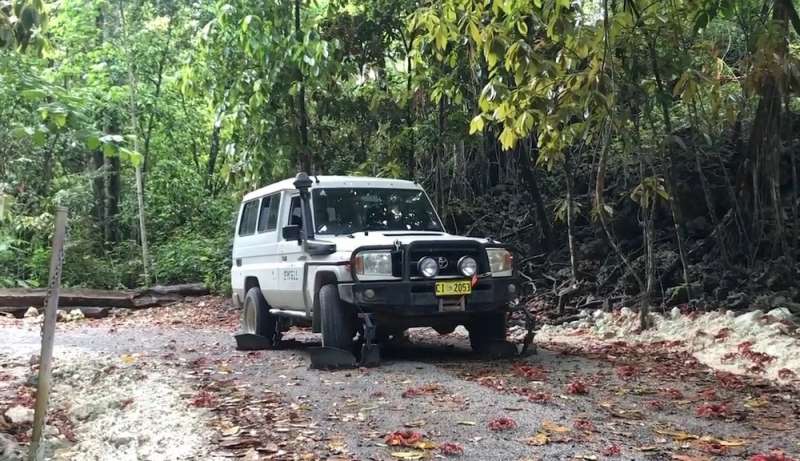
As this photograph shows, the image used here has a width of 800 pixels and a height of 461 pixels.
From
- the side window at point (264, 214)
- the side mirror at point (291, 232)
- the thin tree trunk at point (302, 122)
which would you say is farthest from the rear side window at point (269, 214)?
the thin tree trunk at point (302, 122)

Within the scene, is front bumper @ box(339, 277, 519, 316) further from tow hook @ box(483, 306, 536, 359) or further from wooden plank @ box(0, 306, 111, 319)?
wooden plank @ box(0, 306, 111, 319)

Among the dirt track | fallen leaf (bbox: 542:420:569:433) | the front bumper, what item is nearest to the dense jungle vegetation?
the front bumper

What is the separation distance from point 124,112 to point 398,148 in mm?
9541

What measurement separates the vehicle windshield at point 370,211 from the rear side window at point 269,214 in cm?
81

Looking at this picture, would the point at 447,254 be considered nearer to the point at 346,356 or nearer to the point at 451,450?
the point at 346,356

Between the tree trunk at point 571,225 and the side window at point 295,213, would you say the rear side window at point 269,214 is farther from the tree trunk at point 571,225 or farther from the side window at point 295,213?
the tree trunk at point 571,225

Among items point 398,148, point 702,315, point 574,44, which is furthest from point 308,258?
point 398,148

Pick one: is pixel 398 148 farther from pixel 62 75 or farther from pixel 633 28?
pixel 62 75

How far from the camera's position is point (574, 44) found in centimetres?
777

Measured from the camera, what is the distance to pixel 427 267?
23.8ft

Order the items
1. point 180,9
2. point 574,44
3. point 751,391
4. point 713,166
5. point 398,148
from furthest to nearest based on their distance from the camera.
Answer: point 180,9, point 398,148, point 713,166, point 574,44, point 751,391

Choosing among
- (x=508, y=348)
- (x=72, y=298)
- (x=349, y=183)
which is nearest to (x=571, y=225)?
(x=508, y=348)

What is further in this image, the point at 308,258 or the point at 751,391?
the point at 308,258

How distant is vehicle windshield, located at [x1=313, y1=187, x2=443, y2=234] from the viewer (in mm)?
8266
